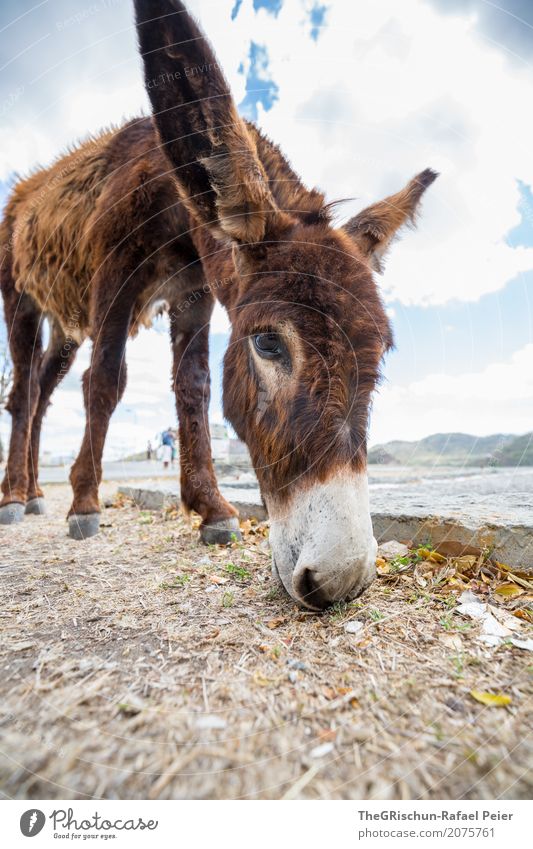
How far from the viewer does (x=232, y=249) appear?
2342mm

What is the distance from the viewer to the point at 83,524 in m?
3.60

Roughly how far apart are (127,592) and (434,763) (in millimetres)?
1702

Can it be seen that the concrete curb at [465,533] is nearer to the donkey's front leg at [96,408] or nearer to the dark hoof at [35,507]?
the donkey's front leg at [96,408]

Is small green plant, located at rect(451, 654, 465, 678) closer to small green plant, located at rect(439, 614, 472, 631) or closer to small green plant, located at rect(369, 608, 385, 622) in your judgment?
small green plant, located at rect(439, 614, 472, 631)

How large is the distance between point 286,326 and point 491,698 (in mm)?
1489

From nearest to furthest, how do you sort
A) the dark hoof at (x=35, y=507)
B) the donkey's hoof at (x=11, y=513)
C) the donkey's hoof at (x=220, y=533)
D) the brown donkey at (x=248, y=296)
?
the brown donkey at (x=248, y=296) < the donkey's hoof at (x=220, y=533) < the donkey's hoof at (x=11, y=513) < the dark hoof at (x=35, y=507)

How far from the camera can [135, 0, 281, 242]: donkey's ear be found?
1.99 metres

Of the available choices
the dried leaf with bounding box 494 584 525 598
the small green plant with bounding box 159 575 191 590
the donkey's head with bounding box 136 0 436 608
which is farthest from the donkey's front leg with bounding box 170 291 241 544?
the dried leaf with bounding box 494 584 525 598

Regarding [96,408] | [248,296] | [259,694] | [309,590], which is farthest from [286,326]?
[96,408]

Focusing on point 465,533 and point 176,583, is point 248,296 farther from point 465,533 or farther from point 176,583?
point 465,533

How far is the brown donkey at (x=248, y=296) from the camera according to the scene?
5.42 feet

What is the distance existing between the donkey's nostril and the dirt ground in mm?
140

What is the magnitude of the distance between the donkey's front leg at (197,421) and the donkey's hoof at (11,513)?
2.35m

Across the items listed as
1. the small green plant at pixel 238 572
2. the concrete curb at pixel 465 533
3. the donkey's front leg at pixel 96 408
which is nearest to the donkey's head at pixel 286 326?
the small green plant at pixel 238 572
